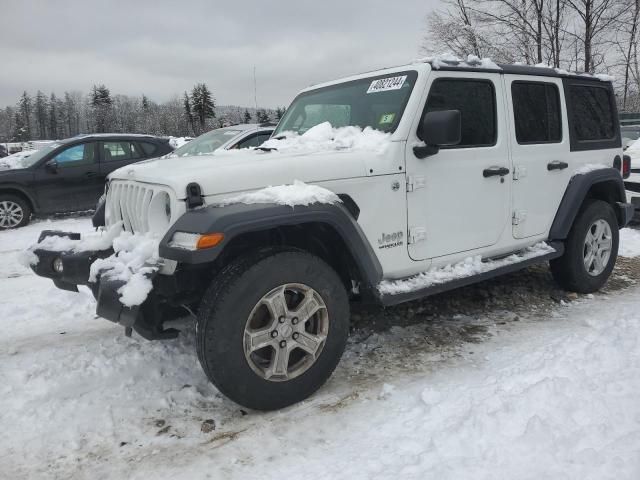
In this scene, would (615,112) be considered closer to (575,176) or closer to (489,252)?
(575,176)

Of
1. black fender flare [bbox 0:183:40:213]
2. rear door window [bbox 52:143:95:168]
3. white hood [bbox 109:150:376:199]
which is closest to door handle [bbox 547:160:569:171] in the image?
white hood [bbox 109:150:376:199]

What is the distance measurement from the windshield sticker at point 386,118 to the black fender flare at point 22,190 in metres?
7.84

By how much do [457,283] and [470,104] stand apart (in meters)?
1.36

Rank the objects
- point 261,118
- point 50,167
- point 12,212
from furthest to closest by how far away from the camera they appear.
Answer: point 261,118 < point 50,167 < point 12,212

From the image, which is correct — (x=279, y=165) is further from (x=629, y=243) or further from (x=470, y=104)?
(x=629, y=243)

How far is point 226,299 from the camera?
104 inches

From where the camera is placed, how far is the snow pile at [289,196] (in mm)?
2766

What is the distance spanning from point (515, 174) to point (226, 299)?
262 cm

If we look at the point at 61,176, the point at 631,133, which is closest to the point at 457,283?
the point at 61,176

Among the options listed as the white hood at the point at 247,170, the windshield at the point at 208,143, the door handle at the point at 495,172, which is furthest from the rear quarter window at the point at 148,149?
the door handle at the point at 495,172

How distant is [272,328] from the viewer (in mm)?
2822

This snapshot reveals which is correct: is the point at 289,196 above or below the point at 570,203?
above

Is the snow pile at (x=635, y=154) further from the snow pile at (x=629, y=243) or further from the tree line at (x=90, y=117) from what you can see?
the tree line at (x=90, y=117)

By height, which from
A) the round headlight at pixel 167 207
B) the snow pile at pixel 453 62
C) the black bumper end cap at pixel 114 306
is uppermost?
the snow pile at pixel 453 62
